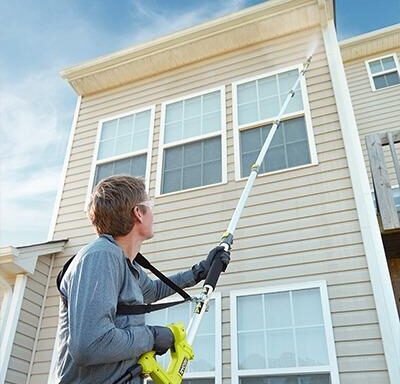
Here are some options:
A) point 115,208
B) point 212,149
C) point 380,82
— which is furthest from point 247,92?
point 115,208

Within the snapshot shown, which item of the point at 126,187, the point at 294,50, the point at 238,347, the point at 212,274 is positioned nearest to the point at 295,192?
the point at 238,347

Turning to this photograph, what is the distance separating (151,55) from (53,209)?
2.51 m

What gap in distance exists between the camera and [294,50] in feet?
16.7

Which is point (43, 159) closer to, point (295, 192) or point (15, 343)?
point (15, 343)

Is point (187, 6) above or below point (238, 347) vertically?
above

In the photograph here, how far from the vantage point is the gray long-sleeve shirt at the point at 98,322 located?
1136mm

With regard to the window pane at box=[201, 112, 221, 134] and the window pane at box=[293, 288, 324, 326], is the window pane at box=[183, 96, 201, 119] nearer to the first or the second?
the window pane at box=[201, 112, 221, 134]

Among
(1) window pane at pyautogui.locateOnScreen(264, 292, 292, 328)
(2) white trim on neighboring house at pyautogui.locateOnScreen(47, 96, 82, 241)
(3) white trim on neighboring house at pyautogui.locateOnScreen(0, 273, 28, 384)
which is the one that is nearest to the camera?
(1) window pane at pyautogui.locateOnScreen(264, 292, 292, 328)

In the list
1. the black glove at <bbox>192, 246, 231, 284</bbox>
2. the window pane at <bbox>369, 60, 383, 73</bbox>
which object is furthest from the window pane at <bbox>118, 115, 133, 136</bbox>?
the window pane at <bbox>369, 60, 383, 73</bbox>

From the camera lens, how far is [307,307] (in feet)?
11.6

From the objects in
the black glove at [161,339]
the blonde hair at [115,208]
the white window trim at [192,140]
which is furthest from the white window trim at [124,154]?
the black glove at [161,339]

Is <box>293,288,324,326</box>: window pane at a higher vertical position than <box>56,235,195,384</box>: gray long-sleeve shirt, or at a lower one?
higher

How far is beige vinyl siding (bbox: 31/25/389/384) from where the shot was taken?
3393 millimetres

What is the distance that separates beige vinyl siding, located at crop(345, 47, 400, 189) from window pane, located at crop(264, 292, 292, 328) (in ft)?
12.9
